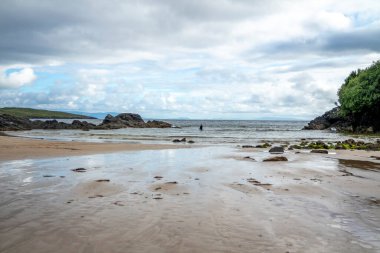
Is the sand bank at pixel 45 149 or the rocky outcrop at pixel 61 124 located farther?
the rocky outcrop at pixel 61 124

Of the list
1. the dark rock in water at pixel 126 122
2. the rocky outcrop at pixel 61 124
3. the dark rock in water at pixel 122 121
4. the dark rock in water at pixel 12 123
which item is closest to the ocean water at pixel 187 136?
the dark rock in water at pixel 12 123

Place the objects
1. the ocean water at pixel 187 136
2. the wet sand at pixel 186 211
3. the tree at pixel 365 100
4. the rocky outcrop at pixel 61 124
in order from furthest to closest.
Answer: the rocky outcrop at pixel 61 124, the tree at pixel 365 100, the ocean water at pixel 187 136, the wet sand at pixel 186 211

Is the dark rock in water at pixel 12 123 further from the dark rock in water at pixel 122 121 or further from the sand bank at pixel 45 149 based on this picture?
the sand bank at pixel 45 149

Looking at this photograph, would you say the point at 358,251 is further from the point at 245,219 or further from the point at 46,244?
the point at 46,244

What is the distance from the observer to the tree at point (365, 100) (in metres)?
53.2

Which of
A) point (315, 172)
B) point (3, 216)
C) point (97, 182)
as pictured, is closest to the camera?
point (3, 216)

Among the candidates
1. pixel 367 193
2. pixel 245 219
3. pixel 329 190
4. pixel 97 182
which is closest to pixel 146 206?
pixel 245 219

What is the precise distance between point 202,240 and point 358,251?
231 centimetres

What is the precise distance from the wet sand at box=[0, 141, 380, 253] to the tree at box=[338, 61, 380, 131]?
152 feet

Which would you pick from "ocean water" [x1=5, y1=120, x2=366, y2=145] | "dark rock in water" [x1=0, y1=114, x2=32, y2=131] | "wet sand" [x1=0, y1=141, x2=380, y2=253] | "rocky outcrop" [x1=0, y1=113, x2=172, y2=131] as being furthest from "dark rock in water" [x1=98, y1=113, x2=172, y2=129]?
"wet sand" [x1=0, y1=141, x2=380, y2=253]

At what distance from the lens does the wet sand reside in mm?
5219

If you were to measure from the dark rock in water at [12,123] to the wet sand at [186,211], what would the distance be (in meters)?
49.8

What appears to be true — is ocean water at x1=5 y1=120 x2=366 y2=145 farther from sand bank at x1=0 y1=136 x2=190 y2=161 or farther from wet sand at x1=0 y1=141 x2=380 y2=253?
wet sand at x1=0 y1=141 x2=380 y2=253

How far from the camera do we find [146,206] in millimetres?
7465
